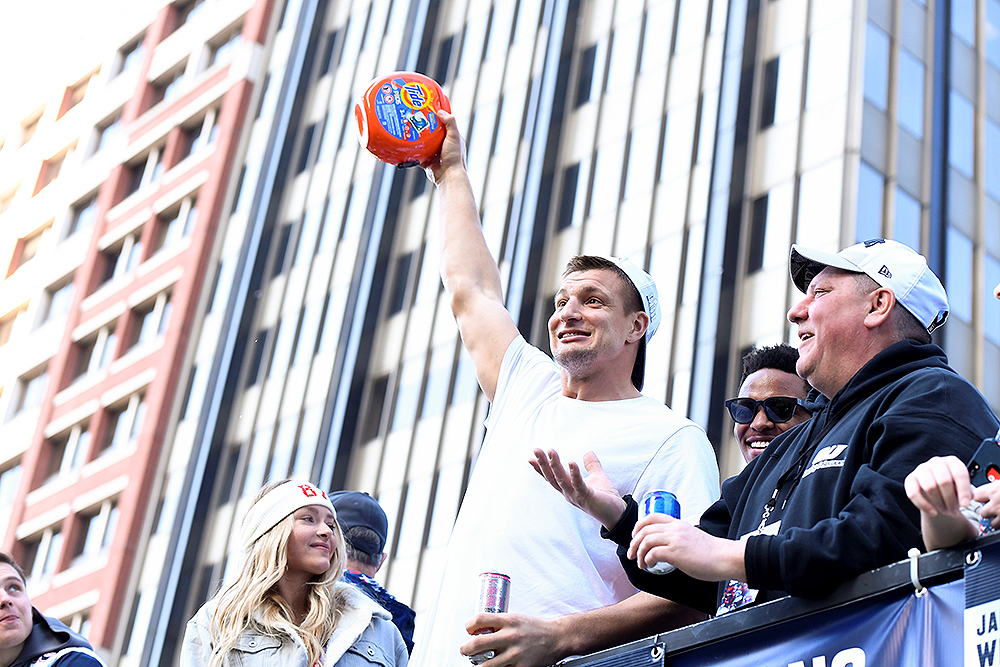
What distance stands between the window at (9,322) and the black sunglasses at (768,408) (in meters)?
43.4

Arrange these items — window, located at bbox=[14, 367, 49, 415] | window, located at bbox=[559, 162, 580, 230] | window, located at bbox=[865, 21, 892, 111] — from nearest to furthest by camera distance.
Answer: window, located at bbox=[865, 21, 892, 111] < window, located at bbox=[559, 162, 580, 230] < window, located at bbox=[14, 367, 49, 415]

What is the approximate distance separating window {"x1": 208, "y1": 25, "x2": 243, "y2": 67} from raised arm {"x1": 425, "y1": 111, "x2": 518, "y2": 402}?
126 ft

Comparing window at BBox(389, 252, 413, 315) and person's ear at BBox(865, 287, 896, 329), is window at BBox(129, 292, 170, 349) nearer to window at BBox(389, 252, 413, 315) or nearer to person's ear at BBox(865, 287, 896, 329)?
window at BBox(389, 252, 413, 315)

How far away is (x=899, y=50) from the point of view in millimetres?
24000

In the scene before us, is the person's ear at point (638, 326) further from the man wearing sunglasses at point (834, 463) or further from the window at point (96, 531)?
the window at point (96, 531)

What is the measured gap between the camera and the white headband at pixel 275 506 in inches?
211

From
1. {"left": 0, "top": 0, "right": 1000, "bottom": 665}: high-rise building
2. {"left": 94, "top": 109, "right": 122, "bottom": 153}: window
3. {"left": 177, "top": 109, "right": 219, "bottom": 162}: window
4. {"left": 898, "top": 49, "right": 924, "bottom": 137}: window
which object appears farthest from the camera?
{"left": 94, "top": 109, "right": 122, "bottom": 153}: window

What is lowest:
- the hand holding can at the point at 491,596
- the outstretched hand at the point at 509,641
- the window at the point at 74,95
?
the outstretched hand at the point at 509,641

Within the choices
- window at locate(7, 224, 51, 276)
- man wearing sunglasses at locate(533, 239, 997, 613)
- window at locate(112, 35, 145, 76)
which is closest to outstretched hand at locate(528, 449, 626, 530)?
man wearing sunglasses at locate(533, 239, 997, 613)

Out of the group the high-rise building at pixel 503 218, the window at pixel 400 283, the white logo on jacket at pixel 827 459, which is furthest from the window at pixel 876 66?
the white logo on jacket at pixel 827 459

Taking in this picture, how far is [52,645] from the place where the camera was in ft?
18.5

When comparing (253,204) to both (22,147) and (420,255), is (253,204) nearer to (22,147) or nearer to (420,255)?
(420,255)

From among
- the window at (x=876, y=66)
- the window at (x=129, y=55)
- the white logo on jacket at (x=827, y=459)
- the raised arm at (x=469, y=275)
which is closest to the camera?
the white logo on jacket at (x=827, y=459)

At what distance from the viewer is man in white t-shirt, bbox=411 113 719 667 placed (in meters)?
3.81
